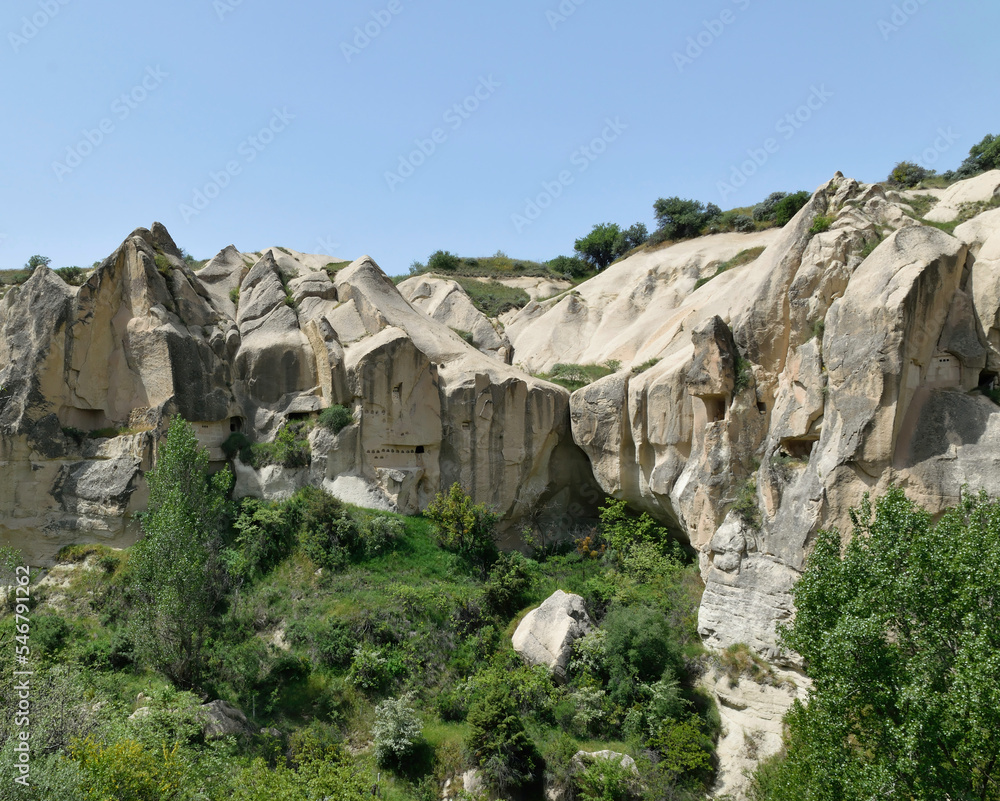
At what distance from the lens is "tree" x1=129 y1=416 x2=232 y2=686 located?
18516mm

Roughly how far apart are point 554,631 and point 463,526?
20.2 feet

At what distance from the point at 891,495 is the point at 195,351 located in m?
22.4

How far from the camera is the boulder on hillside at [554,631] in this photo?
19688 millimetres

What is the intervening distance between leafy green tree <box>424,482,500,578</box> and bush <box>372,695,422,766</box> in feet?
24.7

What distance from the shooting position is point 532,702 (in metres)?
18.6

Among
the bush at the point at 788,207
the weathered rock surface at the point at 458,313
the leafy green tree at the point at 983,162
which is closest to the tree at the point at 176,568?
the weathered rock surface at the point at 458,313

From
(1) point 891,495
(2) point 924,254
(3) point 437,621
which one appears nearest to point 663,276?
(2) point 924,254

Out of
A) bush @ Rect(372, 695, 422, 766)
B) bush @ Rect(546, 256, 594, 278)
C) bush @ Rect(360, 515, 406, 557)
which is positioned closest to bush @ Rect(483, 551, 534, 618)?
bush @ Rect(360, 515, 406, 557)

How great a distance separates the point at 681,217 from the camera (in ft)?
133

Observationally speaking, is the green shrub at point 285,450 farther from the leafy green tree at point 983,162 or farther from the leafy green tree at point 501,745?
the leafy green tree at point 983,162

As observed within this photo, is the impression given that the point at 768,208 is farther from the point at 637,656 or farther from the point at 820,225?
the point at 637,656

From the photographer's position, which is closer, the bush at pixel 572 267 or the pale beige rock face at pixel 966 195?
the pale beige rock face at pixel 966 195

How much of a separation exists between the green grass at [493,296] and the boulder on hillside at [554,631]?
2573 cm

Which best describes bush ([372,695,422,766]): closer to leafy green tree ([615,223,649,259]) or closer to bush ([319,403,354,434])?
bush ([319,403,354,434])
